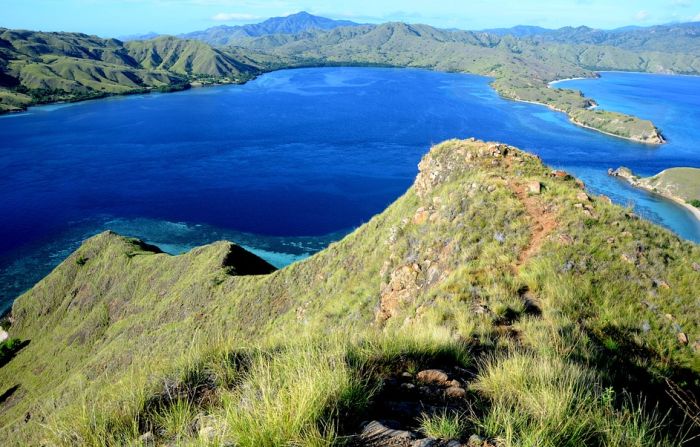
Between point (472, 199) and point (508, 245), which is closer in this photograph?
point (508, 245)

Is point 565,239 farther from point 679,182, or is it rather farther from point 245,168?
point 679,182

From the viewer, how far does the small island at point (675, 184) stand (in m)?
103

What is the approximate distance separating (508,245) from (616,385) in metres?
9.00

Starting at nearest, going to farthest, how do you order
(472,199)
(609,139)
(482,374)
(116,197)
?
(482,374) → (472,199) → (116,197) → (609,139)

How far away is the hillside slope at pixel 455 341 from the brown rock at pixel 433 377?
29 millimetres

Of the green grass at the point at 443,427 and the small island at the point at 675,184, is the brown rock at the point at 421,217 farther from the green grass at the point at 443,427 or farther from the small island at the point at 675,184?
the small island at the point at 675,184

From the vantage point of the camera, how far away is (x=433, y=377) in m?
6.22

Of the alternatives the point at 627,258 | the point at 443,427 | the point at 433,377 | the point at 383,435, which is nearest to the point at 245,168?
the point at 627,258

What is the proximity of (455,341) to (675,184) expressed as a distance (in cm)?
12978

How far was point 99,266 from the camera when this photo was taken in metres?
55.4

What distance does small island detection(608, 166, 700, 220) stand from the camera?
337 feet

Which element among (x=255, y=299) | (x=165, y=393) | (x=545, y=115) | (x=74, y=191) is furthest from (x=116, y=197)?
(x=545, y=115)

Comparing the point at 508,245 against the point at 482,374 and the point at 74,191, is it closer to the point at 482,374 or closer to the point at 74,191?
the point at 482,374

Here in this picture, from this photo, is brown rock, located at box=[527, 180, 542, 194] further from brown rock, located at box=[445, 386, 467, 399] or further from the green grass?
the green grass
